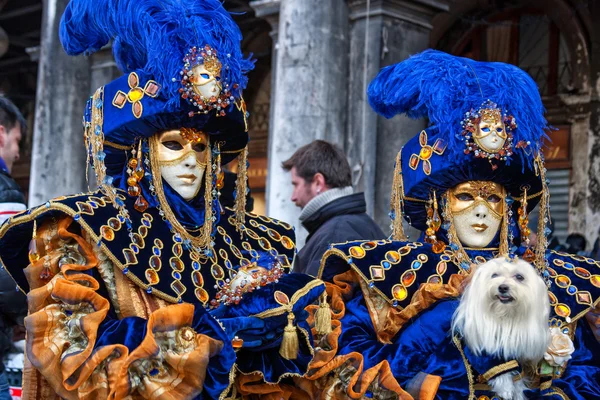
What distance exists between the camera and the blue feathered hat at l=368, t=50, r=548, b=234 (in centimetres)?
412

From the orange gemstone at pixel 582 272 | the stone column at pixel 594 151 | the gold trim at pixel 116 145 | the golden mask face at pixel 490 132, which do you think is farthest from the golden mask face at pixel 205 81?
the stone column at pixel 594 151

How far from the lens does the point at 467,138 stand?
4105 mm

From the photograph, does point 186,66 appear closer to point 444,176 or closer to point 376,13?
point 444,176

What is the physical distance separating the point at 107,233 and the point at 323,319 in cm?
89

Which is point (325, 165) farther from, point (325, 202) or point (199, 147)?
point (199, 147)

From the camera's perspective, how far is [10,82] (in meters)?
15.7

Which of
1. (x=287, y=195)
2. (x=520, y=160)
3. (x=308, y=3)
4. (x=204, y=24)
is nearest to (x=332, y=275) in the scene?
(x=520, y=160)

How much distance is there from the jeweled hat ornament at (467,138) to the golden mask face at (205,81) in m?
0.87

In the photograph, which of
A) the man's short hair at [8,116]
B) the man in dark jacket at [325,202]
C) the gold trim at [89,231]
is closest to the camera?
the gold trim at [89,231]

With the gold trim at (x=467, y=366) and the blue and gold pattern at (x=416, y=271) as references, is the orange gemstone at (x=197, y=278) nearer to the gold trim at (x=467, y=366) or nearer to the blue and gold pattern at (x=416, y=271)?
the blue and gold pattern at (x=416, y=271)

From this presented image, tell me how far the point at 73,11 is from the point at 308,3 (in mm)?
3428

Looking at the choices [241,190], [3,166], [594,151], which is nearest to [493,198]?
[241,190]

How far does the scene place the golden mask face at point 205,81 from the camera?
3.72m

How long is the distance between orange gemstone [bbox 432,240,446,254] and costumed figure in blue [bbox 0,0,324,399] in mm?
573
